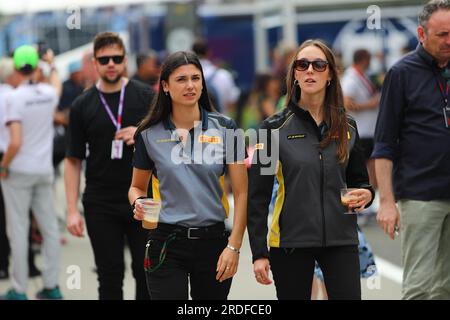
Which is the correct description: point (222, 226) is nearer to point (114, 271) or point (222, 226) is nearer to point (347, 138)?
point (347, 138)

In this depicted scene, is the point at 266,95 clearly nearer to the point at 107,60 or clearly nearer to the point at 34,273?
the point at 34,273

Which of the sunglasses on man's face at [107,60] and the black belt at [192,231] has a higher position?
the sunglasses on man's face at [107,60]

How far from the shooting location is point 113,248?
25.3ft

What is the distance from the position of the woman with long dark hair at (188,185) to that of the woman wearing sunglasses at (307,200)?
160mm

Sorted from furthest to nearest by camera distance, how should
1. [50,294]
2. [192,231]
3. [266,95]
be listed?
1. [266,95]
2. [50,294]
3. [192,231]

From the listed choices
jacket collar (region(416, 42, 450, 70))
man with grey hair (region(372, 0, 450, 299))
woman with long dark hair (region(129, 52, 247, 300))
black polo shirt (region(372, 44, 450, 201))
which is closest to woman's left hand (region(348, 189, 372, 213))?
woman with long dark hair (region(129, 52, 247, 300))

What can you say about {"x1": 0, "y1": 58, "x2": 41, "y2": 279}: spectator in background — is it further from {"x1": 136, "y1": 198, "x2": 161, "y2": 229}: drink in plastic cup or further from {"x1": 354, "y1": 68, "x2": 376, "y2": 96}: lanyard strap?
{"x1": 354, "y1": 68, "x2": 376, "y2": 96}: lanyard strap

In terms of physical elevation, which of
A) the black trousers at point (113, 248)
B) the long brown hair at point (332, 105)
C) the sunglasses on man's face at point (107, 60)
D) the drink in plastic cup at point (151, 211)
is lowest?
the black trousers at point (113, 248)

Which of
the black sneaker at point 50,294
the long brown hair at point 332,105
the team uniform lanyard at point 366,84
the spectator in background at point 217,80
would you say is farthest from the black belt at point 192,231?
the team uniform lanyard at point 366,84

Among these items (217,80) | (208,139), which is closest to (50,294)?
(208,139)

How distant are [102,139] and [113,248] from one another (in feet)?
2.48

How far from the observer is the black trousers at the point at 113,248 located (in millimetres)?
7715

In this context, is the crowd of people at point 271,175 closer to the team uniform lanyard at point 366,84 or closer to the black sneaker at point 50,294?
the black sneaker at point 50,294
